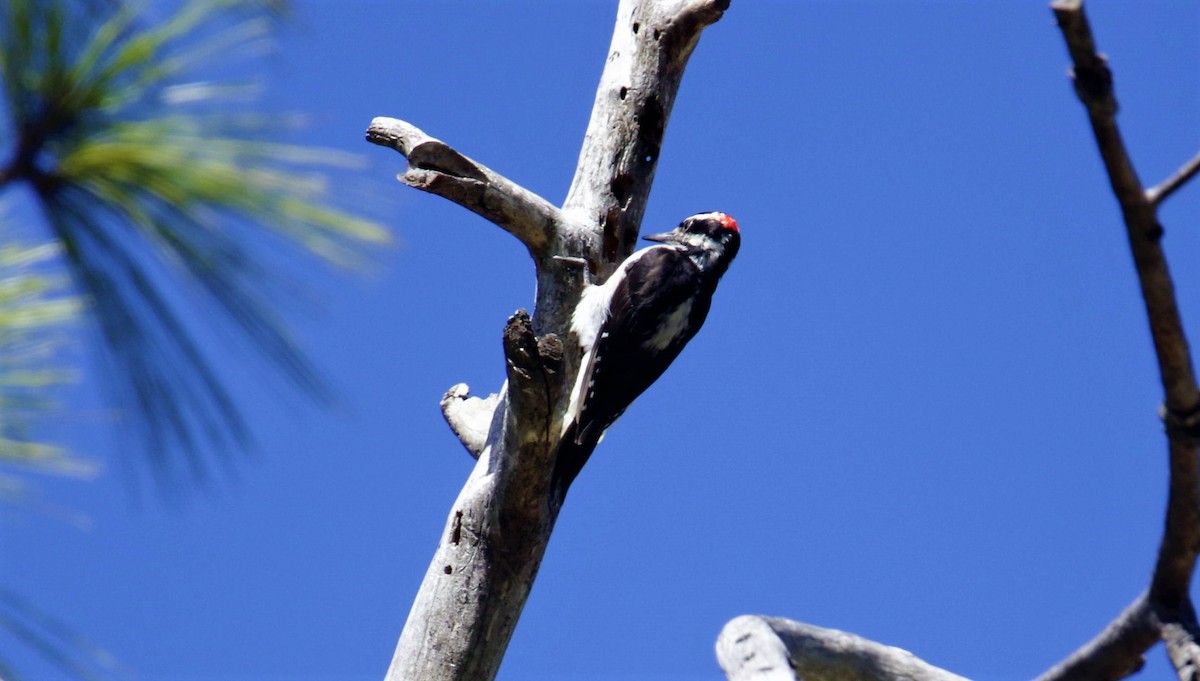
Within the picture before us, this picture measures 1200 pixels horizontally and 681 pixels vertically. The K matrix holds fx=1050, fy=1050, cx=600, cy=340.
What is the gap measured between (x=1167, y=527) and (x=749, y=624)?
3.60ft

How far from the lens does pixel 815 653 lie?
7.61ft

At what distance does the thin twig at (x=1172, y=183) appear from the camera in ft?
3.71

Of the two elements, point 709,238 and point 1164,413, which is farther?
point 709,238

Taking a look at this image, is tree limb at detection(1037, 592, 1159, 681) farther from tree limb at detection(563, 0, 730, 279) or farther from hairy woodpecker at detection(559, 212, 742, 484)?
tree limb at detection(563, 0, 730, 279)

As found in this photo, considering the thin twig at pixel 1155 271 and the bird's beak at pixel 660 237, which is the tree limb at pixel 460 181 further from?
the thin twig at pixel 1155 271

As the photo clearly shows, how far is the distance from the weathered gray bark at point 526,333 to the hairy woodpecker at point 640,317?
102 mm

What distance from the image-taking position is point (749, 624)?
2.19 meters

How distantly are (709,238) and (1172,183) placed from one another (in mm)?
4313

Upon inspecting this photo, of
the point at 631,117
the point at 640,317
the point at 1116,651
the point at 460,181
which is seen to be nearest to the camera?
the point at 1116,651

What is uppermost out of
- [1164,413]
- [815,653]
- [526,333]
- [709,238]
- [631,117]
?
[709,238]

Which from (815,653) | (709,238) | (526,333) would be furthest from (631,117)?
(815,653)

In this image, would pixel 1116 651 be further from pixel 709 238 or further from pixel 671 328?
pixel 709 238

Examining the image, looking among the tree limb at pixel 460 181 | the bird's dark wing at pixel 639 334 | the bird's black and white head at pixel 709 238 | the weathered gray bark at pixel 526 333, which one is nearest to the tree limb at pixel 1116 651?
the weathered gray bark at pixel 526 333

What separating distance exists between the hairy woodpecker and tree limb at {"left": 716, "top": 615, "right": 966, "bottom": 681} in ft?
4.24
